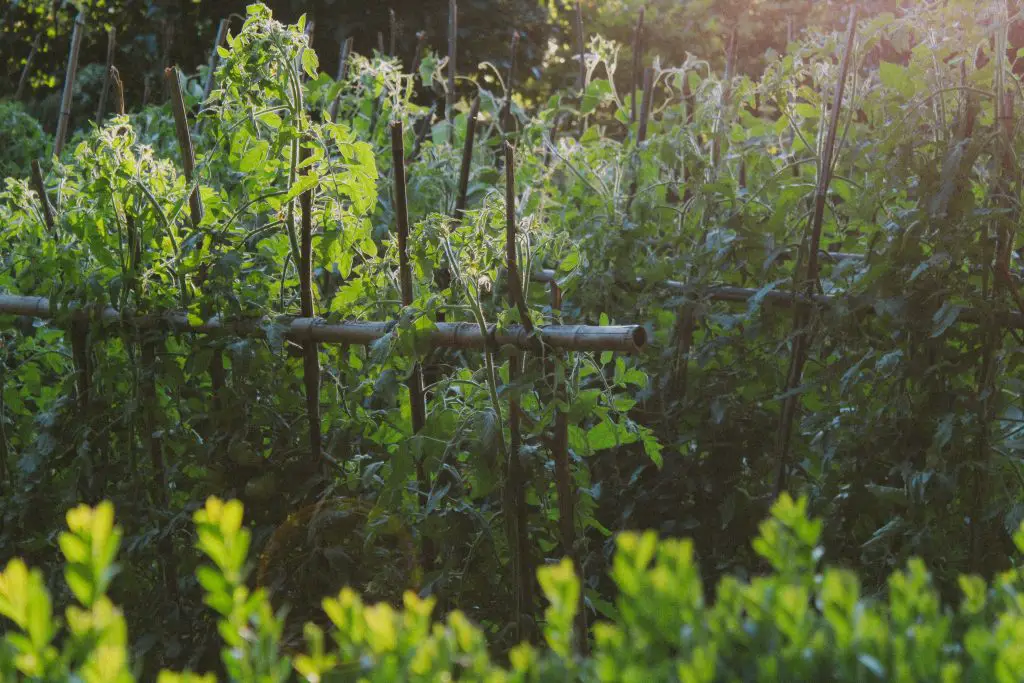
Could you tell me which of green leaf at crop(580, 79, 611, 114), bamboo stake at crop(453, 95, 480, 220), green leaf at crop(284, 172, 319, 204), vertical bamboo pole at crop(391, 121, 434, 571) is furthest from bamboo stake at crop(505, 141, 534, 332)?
A: green leaf at crop(580, 79, 611, 114)

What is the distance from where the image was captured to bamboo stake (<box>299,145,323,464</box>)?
240cm

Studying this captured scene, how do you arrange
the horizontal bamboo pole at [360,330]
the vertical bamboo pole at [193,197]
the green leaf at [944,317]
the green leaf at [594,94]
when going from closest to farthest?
the horizontal bamboo pole at [360,330], the green leaf at [944,317], the vertical bamboo pole at [193,197], the green leaf at [594,94]

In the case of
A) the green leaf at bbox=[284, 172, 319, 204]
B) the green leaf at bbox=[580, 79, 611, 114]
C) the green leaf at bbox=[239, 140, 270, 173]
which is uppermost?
the green leaf at bbox=[580, 79, 611, 114]

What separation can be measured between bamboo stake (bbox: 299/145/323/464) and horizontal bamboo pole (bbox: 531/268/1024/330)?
0.51 m

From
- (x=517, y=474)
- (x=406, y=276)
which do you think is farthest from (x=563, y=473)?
(x=406, y=276)

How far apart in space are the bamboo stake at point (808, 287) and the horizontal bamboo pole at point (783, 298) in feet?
0.13

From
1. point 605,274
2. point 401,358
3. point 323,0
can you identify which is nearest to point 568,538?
point 401,358

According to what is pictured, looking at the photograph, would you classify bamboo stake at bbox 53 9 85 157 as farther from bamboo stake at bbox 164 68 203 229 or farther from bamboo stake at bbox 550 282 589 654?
bamboo stake at bbox 550 282 589 654

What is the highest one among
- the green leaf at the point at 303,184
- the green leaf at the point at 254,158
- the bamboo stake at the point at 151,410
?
the green leaf at the point at 254,158

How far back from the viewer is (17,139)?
600 cm

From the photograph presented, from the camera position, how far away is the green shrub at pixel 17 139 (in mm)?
5887

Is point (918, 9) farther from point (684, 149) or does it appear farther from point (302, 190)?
point (302, 190)

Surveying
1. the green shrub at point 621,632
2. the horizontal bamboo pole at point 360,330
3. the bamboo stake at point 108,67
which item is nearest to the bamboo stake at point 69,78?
the bamboo stake at point 108,67

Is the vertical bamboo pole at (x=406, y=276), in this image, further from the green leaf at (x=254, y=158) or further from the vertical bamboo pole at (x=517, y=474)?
the green leaf at (x=254, y=158)
